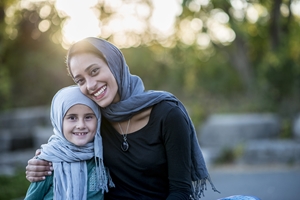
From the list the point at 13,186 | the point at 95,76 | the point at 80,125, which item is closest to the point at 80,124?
the point at 80,125

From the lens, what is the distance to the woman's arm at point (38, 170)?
2.69m

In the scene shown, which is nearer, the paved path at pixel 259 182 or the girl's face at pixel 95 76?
the girl's face at pixel 95 76

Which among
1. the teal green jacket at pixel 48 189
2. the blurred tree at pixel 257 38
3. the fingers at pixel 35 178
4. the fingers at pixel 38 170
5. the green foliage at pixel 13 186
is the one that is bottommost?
the teal green jacket at pixel 48 189

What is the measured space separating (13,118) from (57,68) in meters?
5.02

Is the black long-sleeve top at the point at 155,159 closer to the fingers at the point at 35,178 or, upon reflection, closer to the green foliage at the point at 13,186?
the fingers at the point at 35,178

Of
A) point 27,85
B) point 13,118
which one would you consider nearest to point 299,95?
point 13,118

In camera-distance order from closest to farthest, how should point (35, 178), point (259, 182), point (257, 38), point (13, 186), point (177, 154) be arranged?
1. point (177, 154)
2. point (35, 178)
3. point (259, 182)
4. point (13, 186)
5. point (257, 38)

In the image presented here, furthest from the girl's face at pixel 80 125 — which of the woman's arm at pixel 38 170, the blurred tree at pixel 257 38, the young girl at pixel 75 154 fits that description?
the blurred tree at pixel 257 38

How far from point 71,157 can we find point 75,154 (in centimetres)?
3

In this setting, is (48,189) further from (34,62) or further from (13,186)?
(34,62)

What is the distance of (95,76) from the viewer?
8.94 feet

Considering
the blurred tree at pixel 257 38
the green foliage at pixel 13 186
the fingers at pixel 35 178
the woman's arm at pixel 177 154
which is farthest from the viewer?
the blurred tree at pixel 257 38

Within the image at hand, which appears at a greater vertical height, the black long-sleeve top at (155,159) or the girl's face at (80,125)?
the girl's face at (80,125)

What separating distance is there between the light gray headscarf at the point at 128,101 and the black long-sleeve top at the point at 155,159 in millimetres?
66
